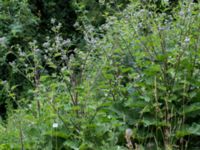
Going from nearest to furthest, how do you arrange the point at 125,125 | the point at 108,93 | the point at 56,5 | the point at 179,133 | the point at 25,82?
the point at 179,133
the point at 125,125
the point at 108,93
the point at 25,82
the point at 56,5

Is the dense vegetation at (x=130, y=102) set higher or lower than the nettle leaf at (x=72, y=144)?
higher

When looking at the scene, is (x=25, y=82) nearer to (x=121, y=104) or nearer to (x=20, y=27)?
(x=20, y=27)

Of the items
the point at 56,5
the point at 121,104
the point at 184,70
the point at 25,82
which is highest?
the point at 56,5

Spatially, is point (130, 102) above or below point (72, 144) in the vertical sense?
above

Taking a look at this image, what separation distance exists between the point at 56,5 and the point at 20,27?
1.76 m

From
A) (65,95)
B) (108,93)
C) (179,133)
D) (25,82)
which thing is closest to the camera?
(179,133)

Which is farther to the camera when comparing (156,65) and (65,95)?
(65,95)

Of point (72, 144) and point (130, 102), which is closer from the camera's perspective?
point (72, 144)

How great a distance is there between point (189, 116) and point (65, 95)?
1.20 meters

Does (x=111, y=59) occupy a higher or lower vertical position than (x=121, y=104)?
higher

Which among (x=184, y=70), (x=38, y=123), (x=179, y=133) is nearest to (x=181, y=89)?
(x=184, y=70)

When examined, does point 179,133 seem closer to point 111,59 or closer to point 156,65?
point 156,65

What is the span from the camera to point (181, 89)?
3.23 m

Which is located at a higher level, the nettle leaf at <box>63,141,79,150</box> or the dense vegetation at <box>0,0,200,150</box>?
the dense vegetation at <box>0,0,200,150</box>
